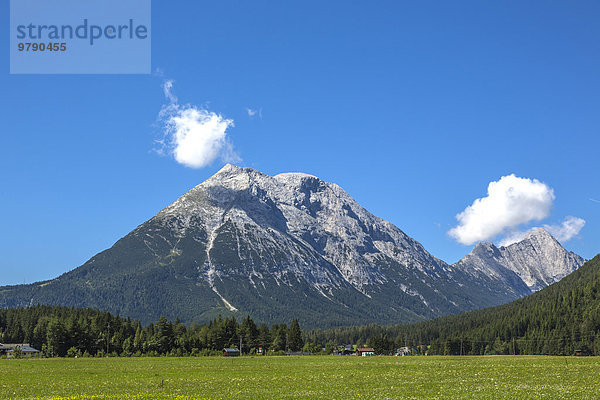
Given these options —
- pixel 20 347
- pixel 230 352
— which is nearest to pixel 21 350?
pixel 20 347

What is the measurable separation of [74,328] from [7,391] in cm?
13759

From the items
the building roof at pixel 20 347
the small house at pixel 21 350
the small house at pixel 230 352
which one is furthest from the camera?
the small house at pixel 230 352

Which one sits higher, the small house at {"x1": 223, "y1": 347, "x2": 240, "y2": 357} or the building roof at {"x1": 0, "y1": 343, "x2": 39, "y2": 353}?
the building roof at {"x1": 0, "y1": 343, "x2": 39, "y2": 353}

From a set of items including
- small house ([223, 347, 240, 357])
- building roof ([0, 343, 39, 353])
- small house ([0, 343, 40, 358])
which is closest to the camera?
small house ([0, 343, 40, 358])

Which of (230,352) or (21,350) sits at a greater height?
(21,350)

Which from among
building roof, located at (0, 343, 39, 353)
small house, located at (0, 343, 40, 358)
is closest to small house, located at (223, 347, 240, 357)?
small house, located at (0, 343, 40, 358)

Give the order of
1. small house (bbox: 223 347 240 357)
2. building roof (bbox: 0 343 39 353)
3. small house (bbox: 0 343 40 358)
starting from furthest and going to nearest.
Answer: small house (bbox: 223 347 240 357) < building roof (bbox: 0 343 39 353) < small house (bbox: 0 343 40 358)

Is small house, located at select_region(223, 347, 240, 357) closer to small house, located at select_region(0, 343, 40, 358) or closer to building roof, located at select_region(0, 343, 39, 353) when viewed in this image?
A: small house, located at select_region(0, 343, 40, 358)

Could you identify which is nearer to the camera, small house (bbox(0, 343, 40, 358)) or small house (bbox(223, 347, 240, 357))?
small house (bbox(0, 343, 40, 358))

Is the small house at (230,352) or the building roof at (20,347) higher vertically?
the building roof at (20,347)

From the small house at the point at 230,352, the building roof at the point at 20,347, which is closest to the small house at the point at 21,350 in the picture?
the building roof at the point at 20,347

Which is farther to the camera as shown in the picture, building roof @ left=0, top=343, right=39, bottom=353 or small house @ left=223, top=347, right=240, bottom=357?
small house @ left=223, top=347, right=240, bottom=357

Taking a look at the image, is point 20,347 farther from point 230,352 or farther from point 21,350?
point 230,352

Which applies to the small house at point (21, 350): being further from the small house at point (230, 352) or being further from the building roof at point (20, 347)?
the small house at point (230, 352)
